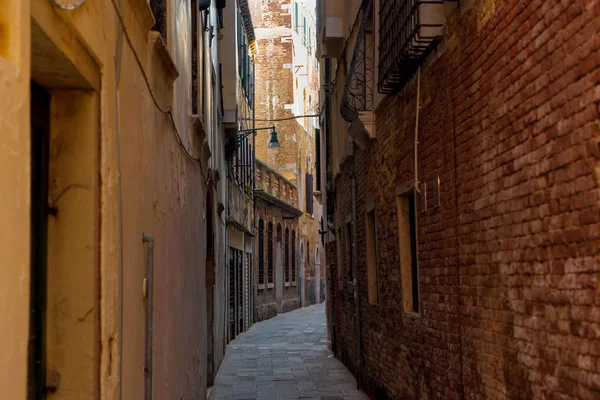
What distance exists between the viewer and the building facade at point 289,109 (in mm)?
39562

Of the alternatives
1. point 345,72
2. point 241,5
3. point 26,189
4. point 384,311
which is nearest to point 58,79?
point 26,189

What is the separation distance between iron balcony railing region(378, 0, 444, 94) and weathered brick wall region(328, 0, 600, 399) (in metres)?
0.15

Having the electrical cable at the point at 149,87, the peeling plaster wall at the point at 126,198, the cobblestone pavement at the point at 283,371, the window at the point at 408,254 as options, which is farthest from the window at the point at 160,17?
the cobblestone pavement at the point at 283,371

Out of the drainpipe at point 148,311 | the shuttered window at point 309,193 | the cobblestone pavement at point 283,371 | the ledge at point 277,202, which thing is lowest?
the cobblestone pavement at point 283,371

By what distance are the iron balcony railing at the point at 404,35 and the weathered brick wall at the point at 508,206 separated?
0.15 meters

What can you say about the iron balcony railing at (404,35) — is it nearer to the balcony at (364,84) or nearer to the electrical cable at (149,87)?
the balcony at (364,84)

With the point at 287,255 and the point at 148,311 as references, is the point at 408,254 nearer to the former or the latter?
the point at 148,311

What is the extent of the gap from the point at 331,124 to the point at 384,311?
702cm

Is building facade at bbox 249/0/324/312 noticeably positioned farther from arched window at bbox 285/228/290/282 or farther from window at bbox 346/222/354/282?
window at bbox 346/222/354/282

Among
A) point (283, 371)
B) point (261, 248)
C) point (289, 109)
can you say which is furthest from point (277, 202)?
point (283, 371)

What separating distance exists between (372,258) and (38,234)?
7459 millimetres

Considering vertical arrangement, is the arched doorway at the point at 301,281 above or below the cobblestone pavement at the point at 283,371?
above

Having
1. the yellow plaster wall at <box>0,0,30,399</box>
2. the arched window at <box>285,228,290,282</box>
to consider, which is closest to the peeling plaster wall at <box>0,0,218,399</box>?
the yellow plaster wall at <box>0,0,30,399</box>

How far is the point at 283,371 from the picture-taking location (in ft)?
41.8
